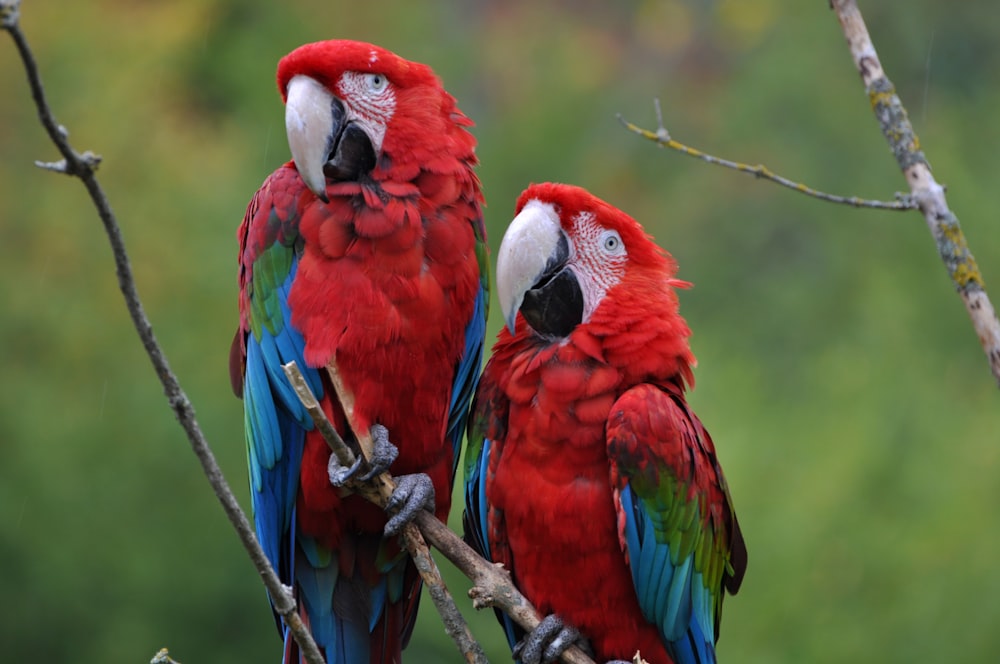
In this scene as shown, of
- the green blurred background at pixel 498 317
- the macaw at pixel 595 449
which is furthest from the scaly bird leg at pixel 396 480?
the green blurred background at pixel 498 317

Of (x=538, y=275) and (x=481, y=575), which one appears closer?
(x=481, y=575)

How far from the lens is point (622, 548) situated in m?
2.62

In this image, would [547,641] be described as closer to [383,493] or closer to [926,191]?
[383,493]

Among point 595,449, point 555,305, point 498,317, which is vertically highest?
point 498,317

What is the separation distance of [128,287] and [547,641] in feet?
4.80

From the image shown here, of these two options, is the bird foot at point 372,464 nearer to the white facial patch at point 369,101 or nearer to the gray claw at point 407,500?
the gray claw at point 407,500

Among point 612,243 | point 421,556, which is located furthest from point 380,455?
point 612,243

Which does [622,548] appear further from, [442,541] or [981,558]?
[981,558]

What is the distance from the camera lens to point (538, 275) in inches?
105

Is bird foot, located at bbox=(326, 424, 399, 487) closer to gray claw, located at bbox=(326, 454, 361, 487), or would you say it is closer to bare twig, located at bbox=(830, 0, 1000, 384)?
gray claw, located at bbox=(326, 454, 361, 487)

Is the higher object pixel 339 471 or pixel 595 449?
pixel 595 449

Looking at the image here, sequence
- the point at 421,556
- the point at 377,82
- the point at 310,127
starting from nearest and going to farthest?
the point at 421,556 → the point at 310,127 → the point at 377,82

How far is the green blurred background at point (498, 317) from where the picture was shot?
20.0 feet

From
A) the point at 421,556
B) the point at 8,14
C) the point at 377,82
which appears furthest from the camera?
the point at 377,82
